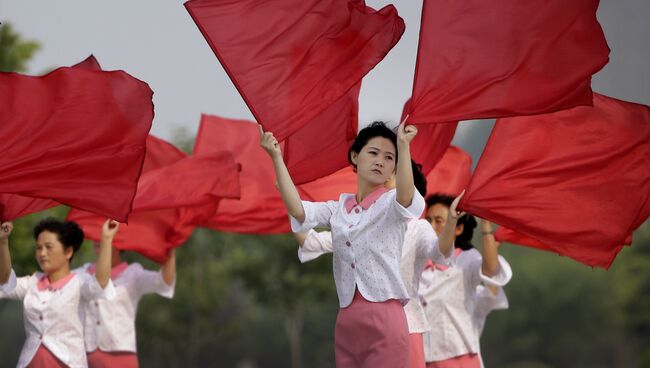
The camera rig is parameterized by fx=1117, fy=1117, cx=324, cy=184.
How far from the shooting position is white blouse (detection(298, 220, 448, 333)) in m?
5.48

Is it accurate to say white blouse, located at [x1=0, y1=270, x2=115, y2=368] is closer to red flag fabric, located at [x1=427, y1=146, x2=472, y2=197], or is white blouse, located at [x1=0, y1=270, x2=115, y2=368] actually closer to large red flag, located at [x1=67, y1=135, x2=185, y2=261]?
large red flag, located at [x1=67, y1=135, x2=185, y2=261]

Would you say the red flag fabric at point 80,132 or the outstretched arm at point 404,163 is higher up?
the red flag fabric at point 80,132

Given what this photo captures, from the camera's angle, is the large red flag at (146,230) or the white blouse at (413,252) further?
the large red flag at (146,230)

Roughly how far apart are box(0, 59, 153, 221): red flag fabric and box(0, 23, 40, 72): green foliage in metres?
11.5

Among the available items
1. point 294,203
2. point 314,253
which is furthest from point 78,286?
point 294,203

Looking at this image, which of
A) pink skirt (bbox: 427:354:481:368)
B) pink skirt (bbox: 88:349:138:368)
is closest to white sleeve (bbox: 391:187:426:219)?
pink skirt (bbox: 427:354:481:368)

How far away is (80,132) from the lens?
5.91m

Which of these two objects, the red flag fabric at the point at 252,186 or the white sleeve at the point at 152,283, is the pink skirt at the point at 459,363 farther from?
the white sleeve at the point at 152,283

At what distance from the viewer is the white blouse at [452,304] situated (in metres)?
6.57

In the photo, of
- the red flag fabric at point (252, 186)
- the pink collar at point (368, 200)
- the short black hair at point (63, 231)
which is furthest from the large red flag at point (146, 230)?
the pink collar at point (368, 200)

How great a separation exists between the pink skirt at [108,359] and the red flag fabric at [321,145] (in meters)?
2.40

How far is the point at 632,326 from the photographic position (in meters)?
28.2

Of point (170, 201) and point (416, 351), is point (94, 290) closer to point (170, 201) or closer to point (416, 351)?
point (170, 201)

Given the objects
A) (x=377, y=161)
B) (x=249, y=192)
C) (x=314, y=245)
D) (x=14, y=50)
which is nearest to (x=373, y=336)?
(x=377, y=161)
